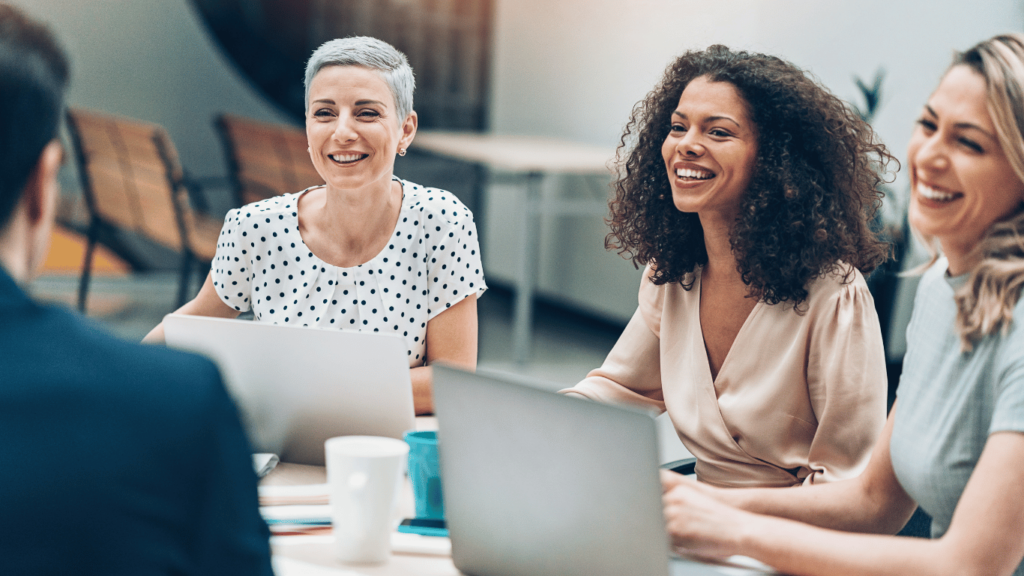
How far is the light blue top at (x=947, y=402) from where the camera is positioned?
1020mm

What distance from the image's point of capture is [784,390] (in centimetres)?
145

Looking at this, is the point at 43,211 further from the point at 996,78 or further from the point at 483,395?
the point at 996,78

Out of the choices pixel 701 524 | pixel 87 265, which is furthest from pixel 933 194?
pixel 87 265

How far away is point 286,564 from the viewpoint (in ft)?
3.29

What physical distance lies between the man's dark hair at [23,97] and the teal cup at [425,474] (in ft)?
1.80

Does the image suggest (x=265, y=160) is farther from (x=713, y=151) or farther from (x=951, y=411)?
(x=951, y=411)

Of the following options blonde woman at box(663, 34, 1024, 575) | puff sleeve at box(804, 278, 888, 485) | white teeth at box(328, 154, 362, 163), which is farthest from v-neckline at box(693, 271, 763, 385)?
white teeth at box(328, 154, 362, 163)

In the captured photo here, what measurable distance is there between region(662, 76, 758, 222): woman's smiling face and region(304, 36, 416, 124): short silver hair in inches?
20.6

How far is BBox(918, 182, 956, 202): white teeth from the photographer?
3.64 ft

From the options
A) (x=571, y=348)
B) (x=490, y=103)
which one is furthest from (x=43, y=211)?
(x=490, y=103)

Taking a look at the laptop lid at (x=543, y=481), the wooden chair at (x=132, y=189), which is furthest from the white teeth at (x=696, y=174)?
the wooden chair at (x=132, y=189)

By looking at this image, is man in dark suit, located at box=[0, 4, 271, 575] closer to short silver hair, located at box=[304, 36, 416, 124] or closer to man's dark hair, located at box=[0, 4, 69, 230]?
man's dark hair, located at box=[0, 4, 69, 230]

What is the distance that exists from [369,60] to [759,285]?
2.56ft

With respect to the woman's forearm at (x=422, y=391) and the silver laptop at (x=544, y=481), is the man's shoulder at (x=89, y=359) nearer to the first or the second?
the silver laptop at (x=544, y=481)
